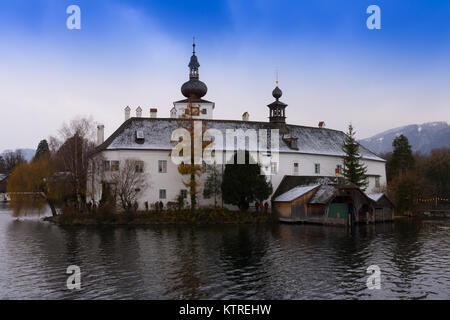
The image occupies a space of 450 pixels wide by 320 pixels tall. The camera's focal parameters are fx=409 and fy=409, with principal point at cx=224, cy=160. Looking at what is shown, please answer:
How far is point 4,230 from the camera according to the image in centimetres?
3116

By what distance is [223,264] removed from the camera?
18609 mm

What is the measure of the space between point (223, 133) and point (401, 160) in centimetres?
3402

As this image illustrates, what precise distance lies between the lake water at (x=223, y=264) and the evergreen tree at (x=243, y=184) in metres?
9.46

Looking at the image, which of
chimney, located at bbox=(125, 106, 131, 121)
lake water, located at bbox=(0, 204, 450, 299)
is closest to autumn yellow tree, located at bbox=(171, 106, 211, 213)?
lake water, located at bbox=(0, 204, 450, 299)

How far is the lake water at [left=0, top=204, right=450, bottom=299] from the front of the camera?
1420cm

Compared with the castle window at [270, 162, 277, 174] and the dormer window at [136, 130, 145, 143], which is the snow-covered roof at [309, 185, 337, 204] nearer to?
the castle window at [270, 162, 277, 174]

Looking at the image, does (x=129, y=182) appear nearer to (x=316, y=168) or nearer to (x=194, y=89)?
(x=194, y=89)

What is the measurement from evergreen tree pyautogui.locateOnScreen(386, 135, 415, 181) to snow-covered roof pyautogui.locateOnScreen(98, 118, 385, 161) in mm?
12251

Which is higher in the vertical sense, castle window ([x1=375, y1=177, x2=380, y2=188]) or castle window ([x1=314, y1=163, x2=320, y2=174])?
castle window ([x1=314, y1=163, x2=320, y2=174])

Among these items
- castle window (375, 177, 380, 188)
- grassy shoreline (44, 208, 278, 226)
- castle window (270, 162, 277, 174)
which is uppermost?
castle window (270, 162, 277, 174)

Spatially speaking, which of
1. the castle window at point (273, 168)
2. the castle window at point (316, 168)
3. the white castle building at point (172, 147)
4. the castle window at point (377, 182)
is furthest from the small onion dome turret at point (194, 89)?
the castle window at point (377, 182)
